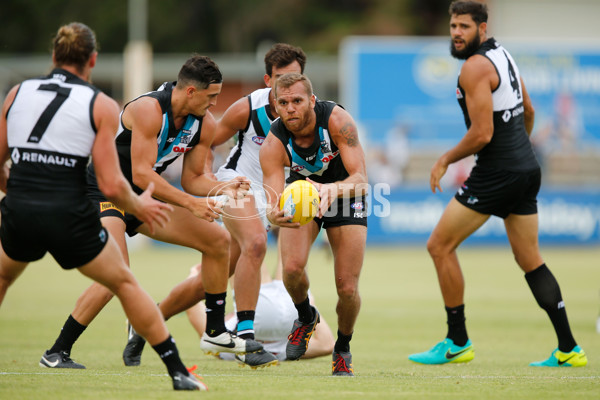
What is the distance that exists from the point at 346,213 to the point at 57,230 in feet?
8.71

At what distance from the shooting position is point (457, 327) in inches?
302

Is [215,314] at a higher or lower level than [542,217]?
higher

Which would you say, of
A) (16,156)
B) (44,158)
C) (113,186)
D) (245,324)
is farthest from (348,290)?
(16,156)

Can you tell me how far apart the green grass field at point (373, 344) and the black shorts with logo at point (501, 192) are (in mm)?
1392

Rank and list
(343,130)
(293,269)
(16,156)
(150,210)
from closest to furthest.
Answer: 1. (16,156)
2. (150,210)
3. (343,130)
4. (293,269)

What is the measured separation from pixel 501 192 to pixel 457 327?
1.32 metres

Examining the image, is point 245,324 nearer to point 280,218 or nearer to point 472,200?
point 280,218

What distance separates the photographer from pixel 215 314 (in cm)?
712

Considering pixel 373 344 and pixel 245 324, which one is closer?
pixel 245 324

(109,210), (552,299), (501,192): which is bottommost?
(552,299)

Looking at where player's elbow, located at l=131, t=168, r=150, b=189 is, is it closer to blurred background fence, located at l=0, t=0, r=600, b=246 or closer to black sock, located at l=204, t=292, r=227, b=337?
black sock, located at l=204, t=292, r=227, b=337

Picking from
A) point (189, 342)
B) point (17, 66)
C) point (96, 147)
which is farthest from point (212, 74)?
point (17, 66)

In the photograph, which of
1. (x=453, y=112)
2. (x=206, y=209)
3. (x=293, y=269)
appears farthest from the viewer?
(x=453, y=112)

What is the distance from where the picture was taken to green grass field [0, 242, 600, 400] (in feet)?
18.6
